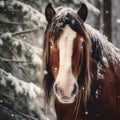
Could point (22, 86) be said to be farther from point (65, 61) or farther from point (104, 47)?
point (104, 47)

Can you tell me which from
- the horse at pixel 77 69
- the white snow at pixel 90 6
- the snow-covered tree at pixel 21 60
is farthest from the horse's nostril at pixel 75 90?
the white snow at pixel 90 6

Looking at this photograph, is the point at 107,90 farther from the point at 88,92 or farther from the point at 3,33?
the point at 3,33

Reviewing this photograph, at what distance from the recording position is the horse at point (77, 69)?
161 inches

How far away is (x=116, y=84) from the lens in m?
4.21

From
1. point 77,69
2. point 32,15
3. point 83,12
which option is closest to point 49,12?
point 32,15

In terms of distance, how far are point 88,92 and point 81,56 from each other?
0.32 metres

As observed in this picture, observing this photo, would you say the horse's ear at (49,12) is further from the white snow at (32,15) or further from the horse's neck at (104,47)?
the horse's neck at (104,47)

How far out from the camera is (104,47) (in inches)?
167

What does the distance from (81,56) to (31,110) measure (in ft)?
2.18

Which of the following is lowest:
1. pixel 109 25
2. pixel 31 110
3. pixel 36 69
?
pixel 31 110

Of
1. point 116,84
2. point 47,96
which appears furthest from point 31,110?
point 116,84

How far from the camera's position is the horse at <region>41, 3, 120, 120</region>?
13.5 ft

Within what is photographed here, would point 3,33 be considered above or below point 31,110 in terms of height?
above

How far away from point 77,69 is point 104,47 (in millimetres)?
333
